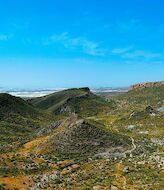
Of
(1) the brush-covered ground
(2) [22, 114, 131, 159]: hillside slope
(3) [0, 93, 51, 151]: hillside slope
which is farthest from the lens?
(3) [0, 93, 51, 151]: hillside slope

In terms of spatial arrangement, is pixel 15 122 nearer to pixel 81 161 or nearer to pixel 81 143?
pixel 81 143

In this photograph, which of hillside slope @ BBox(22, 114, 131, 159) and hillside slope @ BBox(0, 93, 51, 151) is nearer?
hillside slope @ BBox(22, 114, 131, 159)

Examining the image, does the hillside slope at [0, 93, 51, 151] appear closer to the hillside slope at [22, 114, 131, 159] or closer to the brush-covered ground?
the brush-covered ground

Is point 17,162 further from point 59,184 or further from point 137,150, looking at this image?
point 137,150

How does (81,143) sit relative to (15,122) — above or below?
below

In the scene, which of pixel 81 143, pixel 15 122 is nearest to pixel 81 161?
pixel 81 143

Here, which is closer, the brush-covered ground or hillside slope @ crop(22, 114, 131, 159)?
the brush-covered ground

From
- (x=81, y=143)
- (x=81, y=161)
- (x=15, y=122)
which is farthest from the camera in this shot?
(x=15, y=122)

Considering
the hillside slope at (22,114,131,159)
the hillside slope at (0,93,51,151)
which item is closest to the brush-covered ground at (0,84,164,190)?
the hillside slope at (22,114,131,159)

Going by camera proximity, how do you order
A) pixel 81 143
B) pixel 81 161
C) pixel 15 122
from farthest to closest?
pixel 15 122 < pixel 81 143 < pixel 81 161

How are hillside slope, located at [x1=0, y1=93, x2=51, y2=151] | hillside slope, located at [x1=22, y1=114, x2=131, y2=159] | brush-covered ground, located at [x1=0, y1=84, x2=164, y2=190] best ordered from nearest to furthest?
brush-covered ground, located at [x1=0, y1=84, x2=164, y2=190] → hillside slope, located at [x1=22, y1=114, x2=131, y2=159] → hillside slope, located at [x1=0, y1=93, x2=51, y2=151]

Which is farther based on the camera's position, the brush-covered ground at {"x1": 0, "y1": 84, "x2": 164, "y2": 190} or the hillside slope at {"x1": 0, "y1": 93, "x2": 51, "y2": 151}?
the hillside slope at {"x1": 0, "y1": 93, "x2": 51, "y2": 151}
